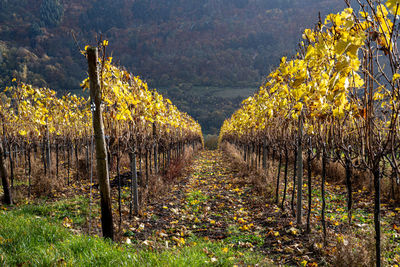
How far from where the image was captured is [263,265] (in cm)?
336

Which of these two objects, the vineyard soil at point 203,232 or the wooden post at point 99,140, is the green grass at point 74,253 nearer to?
the vineyard soil at point 203,232

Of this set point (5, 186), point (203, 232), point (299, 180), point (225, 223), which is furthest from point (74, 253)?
point (5, 186)

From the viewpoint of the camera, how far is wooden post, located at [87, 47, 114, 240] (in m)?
3.55

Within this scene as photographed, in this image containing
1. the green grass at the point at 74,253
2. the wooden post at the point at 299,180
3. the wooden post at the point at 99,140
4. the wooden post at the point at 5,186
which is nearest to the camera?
the green grass at the point at 74,253

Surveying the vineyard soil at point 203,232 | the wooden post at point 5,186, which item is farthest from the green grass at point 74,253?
the wooden post at point 5,186

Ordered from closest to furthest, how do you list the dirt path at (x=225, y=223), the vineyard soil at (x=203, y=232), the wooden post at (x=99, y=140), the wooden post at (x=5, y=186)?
the vineyard soil at (x=203, y=232), the wooden post at (x=99, y=140), the dirt path at (x=225, y=223), the wooden post at (x=5, y=186)

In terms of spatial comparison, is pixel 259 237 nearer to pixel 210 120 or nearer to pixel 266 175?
pixel 266 175

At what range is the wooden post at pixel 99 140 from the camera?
3553mm

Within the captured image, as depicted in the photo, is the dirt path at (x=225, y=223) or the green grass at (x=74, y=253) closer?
the green grass at (x=74, y=253)

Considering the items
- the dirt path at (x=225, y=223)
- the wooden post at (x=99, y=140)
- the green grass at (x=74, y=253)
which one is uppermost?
the wooden post at (x=99, y=140)

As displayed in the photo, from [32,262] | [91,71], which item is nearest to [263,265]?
[32,262]

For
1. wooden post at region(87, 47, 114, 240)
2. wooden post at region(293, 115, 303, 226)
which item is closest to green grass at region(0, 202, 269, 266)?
wooden post at region(87, 47, 114, 240)

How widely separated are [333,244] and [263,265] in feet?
5.13

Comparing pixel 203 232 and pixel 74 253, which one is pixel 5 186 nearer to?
pixel 74 253
